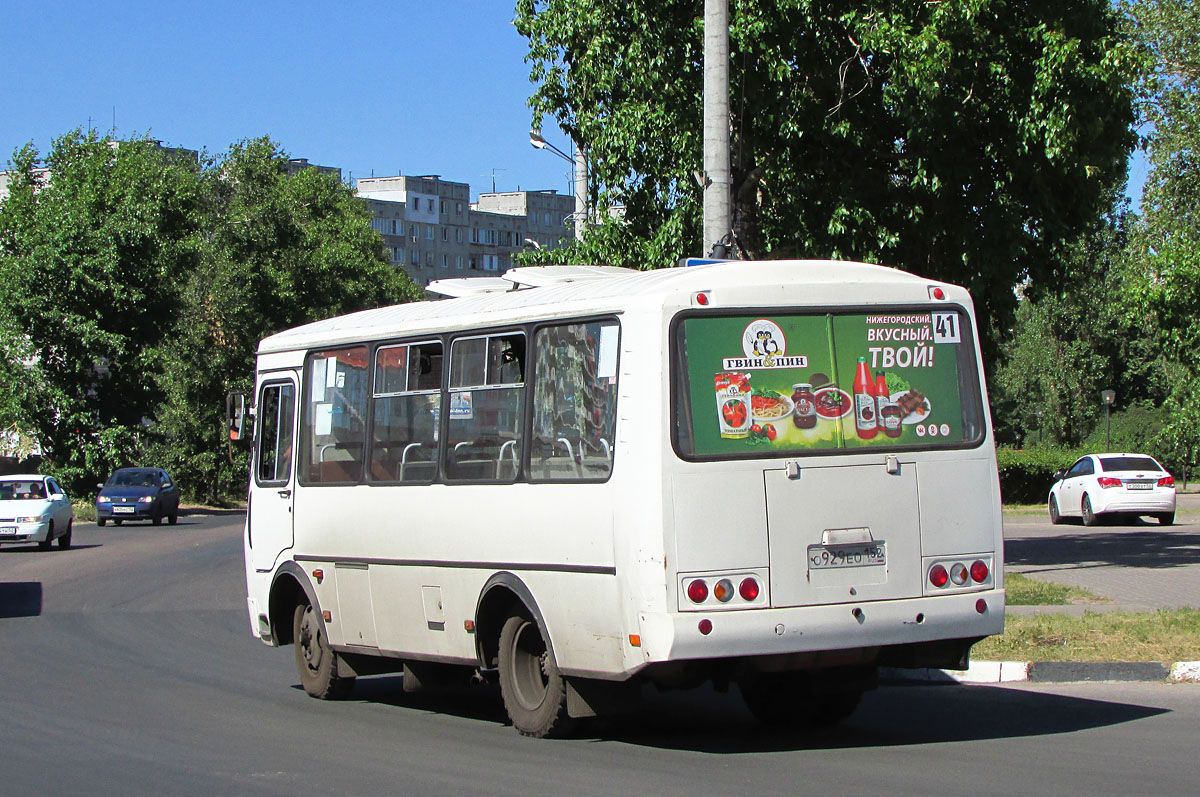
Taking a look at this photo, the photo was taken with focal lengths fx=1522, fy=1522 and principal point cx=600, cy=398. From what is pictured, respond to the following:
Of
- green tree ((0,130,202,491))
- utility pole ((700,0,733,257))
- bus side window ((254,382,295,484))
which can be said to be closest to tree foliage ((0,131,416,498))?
green tree ((0,130,202,491))

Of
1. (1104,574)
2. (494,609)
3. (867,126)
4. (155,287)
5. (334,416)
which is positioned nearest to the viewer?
(494,609)

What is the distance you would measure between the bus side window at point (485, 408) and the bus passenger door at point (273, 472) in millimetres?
2628

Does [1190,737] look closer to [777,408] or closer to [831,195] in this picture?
[777,408]

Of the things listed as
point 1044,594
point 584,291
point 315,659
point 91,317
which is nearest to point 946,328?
point 584,291

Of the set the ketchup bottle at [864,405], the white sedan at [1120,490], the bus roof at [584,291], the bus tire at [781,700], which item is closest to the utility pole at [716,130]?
the bus roof at [584,291]

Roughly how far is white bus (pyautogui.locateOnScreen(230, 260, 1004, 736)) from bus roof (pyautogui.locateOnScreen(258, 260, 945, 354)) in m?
0.03

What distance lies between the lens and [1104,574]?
1942 centimetres

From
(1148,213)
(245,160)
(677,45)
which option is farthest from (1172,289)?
(245,160)

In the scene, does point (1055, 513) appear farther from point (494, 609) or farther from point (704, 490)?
point (704, 490)

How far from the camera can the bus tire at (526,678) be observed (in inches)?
368

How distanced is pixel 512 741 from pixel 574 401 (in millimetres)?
2172

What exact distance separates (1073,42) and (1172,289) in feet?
50.9

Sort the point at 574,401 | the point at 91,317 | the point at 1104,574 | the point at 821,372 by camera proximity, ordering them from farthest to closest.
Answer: the point at 91,317, the point at 1104,574, the point at 574,401, the point at 821,372

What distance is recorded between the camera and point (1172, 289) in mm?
33125
